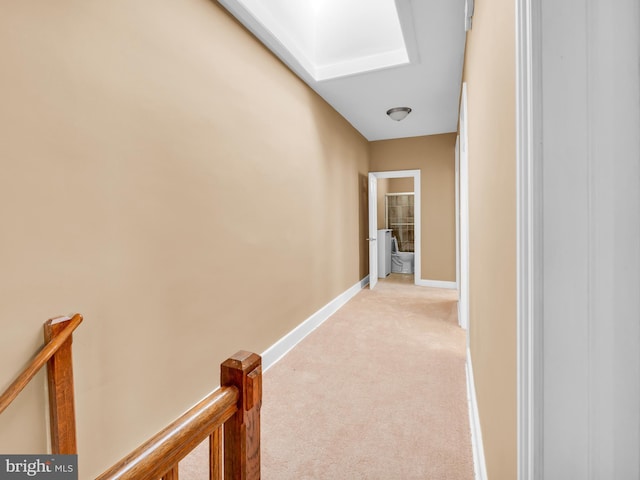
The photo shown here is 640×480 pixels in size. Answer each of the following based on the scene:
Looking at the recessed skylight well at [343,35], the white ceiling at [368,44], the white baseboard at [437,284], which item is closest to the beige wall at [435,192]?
the white baseboard at [437,284]

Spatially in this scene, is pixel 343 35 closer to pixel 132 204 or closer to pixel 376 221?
pixel 132 204

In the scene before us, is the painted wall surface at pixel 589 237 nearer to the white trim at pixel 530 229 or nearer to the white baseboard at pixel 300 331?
the white trim at pixel 530 229

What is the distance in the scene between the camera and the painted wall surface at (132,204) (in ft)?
3.85

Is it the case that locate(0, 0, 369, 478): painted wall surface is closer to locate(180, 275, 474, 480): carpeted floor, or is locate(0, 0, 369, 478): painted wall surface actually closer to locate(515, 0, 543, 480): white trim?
locate(180, 275, 474, 480): carpeted floor

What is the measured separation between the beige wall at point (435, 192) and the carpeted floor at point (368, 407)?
6.70ft

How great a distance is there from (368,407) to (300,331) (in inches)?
48.6

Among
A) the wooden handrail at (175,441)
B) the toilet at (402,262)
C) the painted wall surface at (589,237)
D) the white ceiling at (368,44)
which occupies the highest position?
the white ceiling at (368,44)

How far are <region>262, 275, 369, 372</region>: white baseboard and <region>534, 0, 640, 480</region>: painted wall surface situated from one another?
2.30 metres

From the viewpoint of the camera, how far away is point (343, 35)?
2.99 meters

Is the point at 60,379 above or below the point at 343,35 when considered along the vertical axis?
below

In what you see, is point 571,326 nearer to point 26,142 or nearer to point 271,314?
point 26,142

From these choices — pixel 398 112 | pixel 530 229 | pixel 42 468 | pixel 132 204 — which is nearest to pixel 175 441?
pixel 42 468

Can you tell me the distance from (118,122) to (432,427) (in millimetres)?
2311

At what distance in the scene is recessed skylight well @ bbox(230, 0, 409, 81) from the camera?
9.26ft
